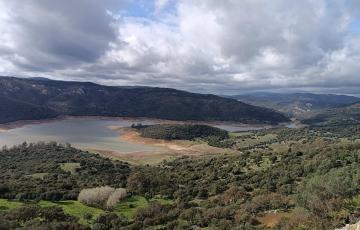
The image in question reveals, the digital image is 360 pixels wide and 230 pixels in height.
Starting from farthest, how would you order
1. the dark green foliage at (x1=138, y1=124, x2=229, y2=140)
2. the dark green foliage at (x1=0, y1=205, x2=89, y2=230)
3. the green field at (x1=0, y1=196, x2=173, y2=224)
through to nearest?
the dark green foliage at (x1=138, y1=124, x2=229, y2=140), the green field at (x1=0, y1=196, x2=173, y2=224), the dark green foliage at (x1=0, y1=205, x2=89, y2=230)

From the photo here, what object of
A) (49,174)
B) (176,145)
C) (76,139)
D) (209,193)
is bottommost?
(176,145)

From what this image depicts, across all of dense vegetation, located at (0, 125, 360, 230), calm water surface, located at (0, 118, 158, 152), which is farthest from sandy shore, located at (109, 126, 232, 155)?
dense vegetation, located at (0, 125, 360, 230)

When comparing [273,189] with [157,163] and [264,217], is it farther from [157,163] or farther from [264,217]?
[157,163]

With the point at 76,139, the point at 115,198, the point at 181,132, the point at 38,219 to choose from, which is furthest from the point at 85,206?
the point at 181,132

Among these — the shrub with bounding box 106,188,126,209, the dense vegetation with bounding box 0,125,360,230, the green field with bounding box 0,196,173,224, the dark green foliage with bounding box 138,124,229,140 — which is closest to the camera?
the dense vegetation with bounding box 0,125,360,230

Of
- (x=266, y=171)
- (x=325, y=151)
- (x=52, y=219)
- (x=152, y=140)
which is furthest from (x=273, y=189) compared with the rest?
(x=152, y=140)

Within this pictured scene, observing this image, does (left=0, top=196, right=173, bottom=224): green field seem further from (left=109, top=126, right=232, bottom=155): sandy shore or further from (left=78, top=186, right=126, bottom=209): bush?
(left=109, top=126, right=232, bottom=155): sandy shore

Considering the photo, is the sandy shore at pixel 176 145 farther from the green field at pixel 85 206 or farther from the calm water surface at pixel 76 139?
the green field at pixel 85 206

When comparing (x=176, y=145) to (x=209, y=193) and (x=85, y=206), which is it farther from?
(x=85, y=206)
